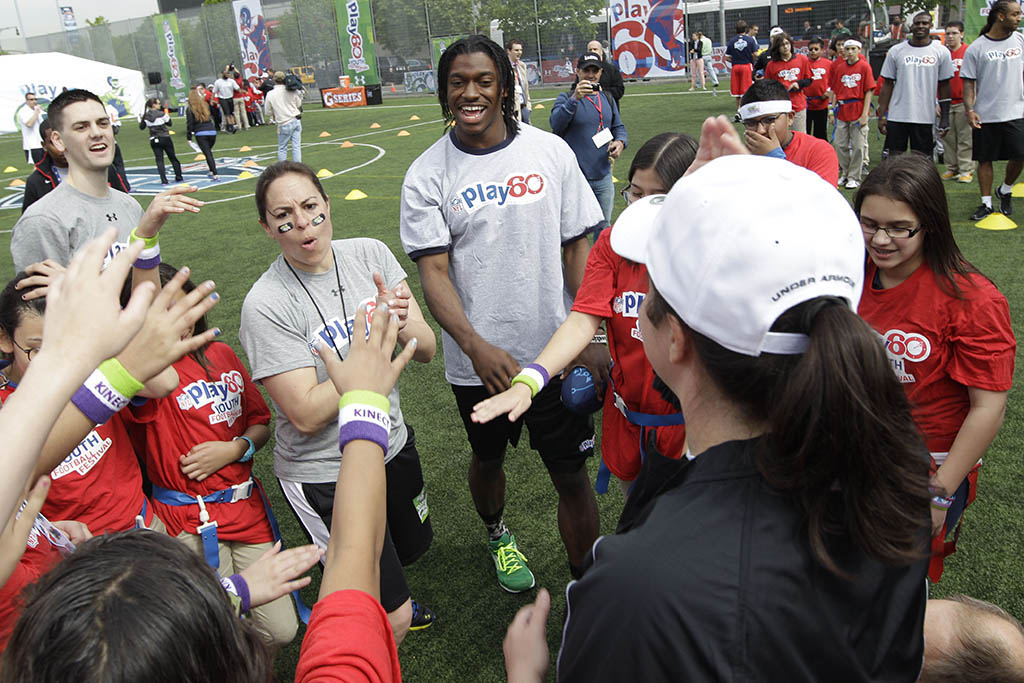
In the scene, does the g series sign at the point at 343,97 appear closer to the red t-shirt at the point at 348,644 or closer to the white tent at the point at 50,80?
the white tent at the point at 50,80

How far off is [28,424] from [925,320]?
2.66 metres

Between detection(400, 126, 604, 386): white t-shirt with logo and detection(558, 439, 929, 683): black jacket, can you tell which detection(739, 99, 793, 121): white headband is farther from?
detection(558, 439, 929, 683): black jacket

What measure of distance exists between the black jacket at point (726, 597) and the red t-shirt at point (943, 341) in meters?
1.49

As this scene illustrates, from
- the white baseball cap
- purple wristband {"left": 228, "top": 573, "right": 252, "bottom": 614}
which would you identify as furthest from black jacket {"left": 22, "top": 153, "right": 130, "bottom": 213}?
the white baseball cap

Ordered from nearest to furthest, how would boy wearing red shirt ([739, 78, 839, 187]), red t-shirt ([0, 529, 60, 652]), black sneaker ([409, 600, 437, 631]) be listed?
red t-shirt ([0, 529, 60, 652])
black sneaker ([409, 600, 437, 631])
boy wearing red shirt ([739, 78, 839, 187])

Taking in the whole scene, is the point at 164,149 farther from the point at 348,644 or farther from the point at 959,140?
the point at 348,644

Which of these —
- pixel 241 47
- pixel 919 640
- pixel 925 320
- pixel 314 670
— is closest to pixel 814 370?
pixel 919 640

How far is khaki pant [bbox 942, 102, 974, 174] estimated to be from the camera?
10.7 meters

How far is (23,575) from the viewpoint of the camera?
2.26 meters

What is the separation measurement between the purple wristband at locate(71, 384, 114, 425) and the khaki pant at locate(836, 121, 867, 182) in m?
11.5

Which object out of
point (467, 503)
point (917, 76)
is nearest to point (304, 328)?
point (467, 503)

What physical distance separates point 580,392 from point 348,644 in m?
1.80

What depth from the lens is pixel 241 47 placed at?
40.8 m

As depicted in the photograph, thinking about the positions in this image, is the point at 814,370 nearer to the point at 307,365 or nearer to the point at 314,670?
the point at 314,670
